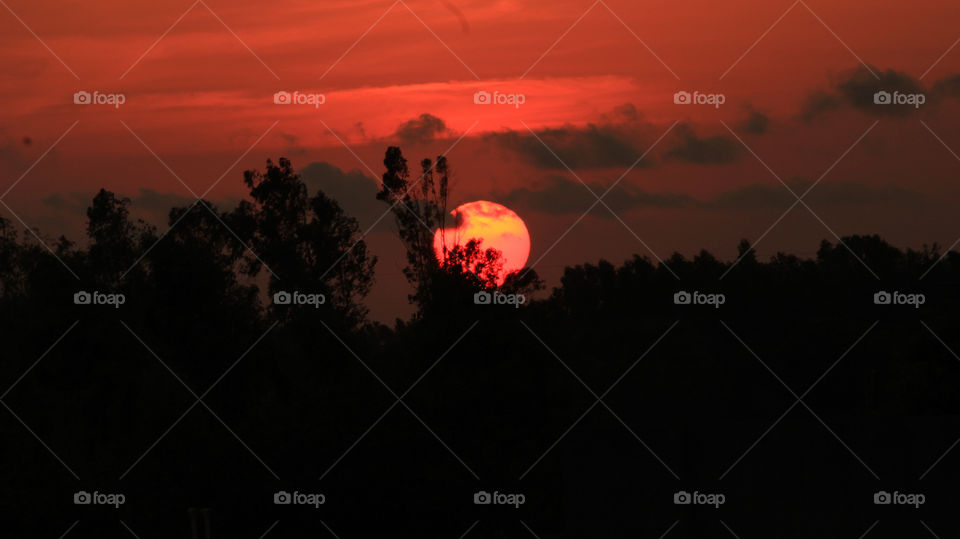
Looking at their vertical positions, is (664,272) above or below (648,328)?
above

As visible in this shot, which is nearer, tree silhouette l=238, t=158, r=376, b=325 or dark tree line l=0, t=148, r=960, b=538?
dark tree line l=0, t=148, r=960, b=538

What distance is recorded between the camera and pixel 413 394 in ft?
119

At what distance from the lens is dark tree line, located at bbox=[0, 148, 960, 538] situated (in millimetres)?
19281

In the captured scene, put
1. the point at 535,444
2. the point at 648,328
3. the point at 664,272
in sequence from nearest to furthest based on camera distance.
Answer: the point at 535,444 < the point at 648,328 < the point at 664,272

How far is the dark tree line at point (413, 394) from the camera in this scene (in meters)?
19.3

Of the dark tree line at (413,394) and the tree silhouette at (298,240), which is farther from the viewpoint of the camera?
the tree silhouette at (298,240)

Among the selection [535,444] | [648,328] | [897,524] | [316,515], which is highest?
[648,328]

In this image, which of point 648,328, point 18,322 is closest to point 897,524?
point 18,322

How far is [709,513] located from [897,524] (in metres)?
2.94

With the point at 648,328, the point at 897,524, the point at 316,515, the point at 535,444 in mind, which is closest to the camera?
the point at 897,524

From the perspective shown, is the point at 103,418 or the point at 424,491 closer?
the point at 424,491

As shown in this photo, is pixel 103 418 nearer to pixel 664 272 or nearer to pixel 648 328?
pixel 648 328

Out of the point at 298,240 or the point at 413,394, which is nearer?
the point at 413,394

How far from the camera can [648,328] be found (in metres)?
59.9
